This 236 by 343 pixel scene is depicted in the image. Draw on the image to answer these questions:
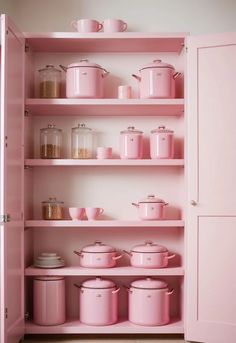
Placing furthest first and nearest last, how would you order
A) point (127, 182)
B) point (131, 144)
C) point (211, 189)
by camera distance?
point (127, 182)
point (131, 144)
point (211, 189)

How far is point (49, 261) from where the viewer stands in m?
3.66

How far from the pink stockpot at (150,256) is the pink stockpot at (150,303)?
4.8 inches

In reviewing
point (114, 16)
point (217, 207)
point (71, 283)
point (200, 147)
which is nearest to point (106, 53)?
point (114, 16)

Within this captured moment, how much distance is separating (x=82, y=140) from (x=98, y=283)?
100cm

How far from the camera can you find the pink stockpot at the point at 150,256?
3600 millimetres

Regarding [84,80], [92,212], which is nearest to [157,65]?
[84,80]

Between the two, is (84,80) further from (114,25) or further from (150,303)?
(150,303)

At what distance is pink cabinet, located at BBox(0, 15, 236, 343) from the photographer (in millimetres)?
3367

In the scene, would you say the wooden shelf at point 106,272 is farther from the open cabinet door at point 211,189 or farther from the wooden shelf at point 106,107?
the wooden shelf at point 106,107

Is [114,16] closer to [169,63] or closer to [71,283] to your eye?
[169,63]

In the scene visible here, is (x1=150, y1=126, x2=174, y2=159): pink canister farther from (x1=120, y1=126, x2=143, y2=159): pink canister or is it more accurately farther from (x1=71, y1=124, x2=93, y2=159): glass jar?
(x1=71, y1=124, x2=93, y2=159): glass jar

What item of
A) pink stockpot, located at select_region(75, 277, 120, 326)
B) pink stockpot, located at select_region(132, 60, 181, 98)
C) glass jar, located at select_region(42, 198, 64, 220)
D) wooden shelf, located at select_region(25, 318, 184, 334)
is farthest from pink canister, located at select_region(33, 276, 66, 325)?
pink stockpot, located at select_region(132, 60, 181, 98)

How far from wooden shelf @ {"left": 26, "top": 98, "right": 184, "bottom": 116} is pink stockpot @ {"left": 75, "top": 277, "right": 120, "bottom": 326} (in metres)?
1.19

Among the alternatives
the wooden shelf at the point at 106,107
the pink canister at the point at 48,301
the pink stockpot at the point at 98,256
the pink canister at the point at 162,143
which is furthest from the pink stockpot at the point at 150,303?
the wooden shelf at the point at 106,107
